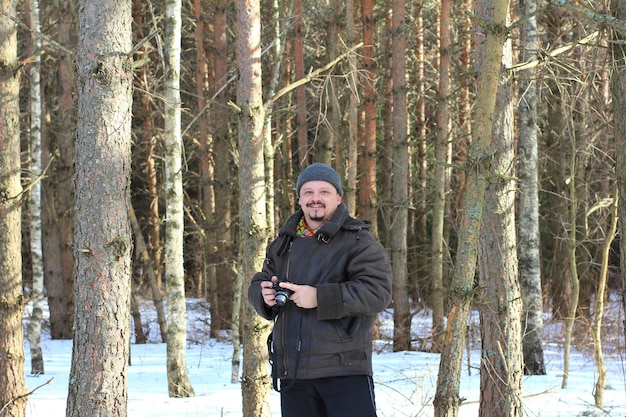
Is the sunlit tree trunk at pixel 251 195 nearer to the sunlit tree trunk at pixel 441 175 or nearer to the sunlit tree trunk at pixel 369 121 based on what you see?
the sunlit tree trunk at pixel 369 121

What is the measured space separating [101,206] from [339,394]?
1927 mm

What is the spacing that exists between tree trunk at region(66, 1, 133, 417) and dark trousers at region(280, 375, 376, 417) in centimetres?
150

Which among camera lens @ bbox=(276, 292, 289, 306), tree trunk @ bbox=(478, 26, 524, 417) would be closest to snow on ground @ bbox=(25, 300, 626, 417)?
tree trunk @ bbox=(478, 26, 524, 417)

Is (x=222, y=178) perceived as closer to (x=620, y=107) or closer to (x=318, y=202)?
(x=620, y=107)

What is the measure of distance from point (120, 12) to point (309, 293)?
2257mm

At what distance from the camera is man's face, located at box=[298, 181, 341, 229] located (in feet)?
13.4

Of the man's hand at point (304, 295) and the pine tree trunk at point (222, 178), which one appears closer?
the man's hand at point (304, 295)

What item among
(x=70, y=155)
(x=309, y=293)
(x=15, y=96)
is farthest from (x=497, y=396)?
(x=70, y=155)

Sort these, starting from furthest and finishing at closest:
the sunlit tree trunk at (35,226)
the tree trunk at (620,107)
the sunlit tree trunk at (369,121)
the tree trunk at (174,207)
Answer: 1. the sunlit tree trunk at (369,121)
2. the sunlit tree trunk at (35,226)
3. the tree trunk at (174,207)
4. the tree trunk at (620,107)

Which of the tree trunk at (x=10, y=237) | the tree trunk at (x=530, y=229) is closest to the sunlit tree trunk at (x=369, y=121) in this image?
the tree trunk at (x=530, y=229)

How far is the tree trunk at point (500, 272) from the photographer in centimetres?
657

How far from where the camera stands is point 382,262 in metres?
3.97

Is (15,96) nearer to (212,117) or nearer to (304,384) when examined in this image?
(304,384)

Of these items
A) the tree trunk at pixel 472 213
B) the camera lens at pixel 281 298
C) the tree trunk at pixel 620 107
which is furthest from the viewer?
the tree trunk at pixel 620 107
